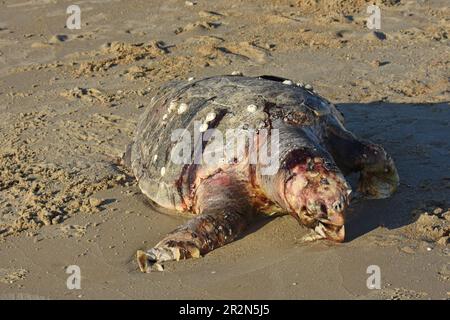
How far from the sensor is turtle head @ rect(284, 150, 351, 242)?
4.76 meters

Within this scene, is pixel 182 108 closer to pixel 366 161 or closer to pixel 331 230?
pixel 366 161

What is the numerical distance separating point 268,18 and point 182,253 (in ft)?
18.6

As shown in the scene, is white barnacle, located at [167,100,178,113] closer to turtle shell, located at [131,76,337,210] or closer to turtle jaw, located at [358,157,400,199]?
turtle shell, located at [131,76,337,210]

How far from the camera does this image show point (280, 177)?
197 inches

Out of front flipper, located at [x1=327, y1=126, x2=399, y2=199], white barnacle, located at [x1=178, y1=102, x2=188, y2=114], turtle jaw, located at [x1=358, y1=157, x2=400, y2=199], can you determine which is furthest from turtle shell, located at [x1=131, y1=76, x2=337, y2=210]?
turtle jaw, located at [x1=358, y1=157, x2=400, y2=199]

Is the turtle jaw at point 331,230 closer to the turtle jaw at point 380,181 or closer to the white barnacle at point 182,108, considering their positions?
the turtle jaw at point 380,181

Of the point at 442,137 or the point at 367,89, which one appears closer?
the point at 442,137

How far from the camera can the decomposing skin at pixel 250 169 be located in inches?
193

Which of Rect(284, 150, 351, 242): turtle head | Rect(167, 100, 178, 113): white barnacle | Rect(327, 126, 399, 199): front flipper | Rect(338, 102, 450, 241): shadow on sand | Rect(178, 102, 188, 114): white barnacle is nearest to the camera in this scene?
Rect(284, 150, 351, 242): turtle head

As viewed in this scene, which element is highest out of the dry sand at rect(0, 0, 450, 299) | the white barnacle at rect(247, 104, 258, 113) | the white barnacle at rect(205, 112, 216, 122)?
the white barnacle at rect(247, 104, 258, 113)

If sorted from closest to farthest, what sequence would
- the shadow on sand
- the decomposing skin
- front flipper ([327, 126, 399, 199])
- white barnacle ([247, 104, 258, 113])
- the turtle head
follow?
the turtle head, the decomposing skin, the shadow on sand, white barnacle ([247, 104, 258, 113]), front flipper ([327, 126, 399, 199])

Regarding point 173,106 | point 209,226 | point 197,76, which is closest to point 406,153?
point 173,106
